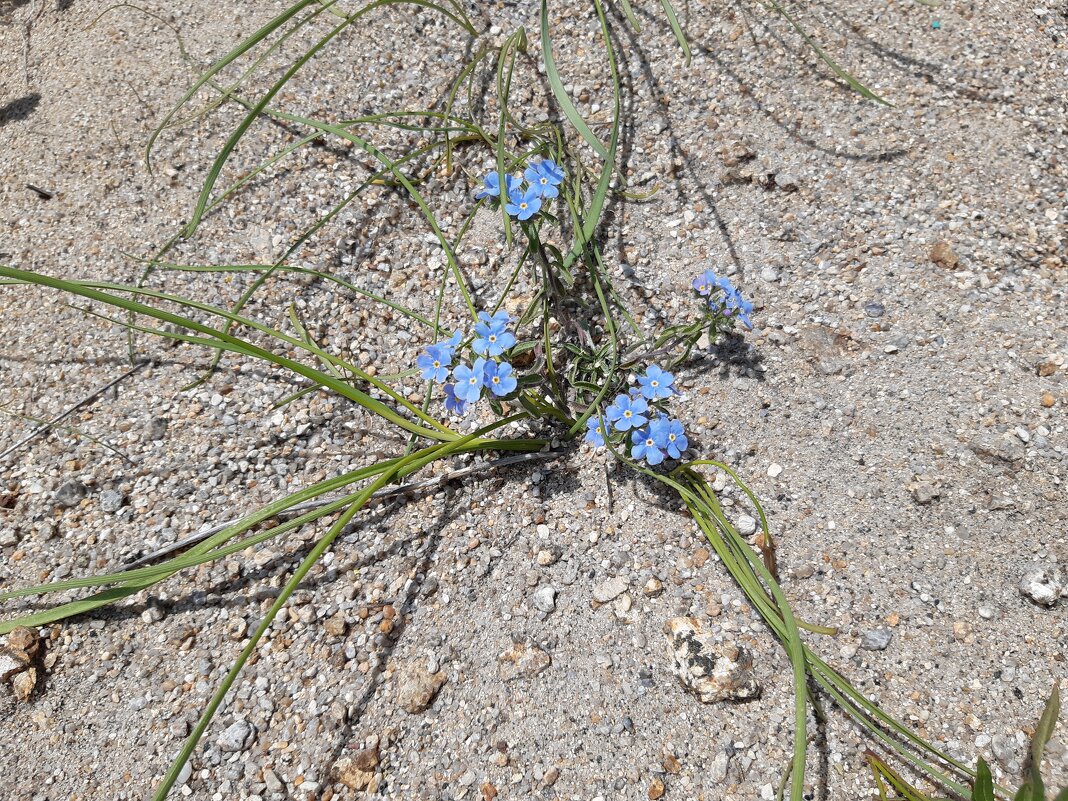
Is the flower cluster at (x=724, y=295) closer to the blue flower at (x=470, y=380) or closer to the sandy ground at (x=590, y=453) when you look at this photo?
the sandy ground at (x=590, y=453)

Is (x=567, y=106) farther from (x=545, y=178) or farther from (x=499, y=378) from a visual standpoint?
(x=499, y=378)

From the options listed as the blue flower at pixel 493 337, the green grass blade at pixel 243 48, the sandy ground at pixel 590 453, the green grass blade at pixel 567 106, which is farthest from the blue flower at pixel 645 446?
the green grass blade at pixel 243 48

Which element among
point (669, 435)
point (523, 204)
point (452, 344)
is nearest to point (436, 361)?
point (452, 344)

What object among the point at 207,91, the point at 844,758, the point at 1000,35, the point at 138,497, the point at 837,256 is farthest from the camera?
the point at 207,91

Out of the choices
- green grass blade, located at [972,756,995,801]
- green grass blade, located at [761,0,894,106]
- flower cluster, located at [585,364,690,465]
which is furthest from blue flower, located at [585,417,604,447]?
green grass blade, located at [761,0,894,106]

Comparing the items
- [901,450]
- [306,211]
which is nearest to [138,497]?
[306,211]

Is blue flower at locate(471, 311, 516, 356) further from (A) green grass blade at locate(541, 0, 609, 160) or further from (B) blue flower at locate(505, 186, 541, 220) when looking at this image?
(A) green grass blade at locate(541, 0, 609, 160)

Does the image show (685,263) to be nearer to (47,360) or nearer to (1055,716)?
(1055,716)
